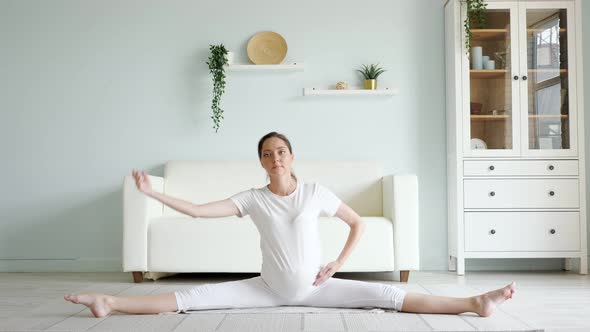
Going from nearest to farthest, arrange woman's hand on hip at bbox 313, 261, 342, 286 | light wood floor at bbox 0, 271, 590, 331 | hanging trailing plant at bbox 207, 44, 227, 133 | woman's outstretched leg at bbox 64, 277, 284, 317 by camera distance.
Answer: light wood floor at bbox 0, 271, 590, 331, woman's hand on hip at bbox 313, 261, 342, 286, woman's outstretched leg at bbox 64, 277, 284, 317, hanging trailing plant at bbox 207, 44, 227, 133

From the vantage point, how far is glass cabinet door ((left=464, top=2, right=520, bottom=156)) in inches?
165

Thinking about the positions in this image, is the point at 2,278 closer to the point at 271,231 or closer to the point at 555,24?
the point at 271,231

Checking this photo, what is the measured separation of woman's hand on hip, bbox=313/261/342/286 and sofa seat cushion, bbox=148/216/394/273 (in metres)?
1.27

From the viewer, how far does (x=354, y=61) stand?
4.53 metres

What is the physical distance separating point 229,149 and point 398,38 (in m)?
1.43

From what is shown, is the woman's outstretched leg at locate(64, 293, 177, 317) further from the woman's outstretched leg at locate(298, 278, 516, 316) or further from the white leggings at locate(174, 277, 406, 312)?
the woman's outstretched leg at locate(298, 278, 516, 316)

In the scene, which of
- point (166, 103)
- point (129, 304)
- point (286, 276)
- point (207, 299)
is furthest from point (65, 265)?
point (286, 276)

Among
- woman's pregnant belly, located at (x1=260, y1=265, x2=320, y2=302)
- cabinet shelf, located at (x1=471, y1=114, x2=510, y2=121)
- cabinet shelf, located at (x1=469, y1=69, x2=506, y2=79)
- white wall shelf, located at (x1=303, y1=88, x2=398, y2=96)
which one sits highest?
cabinet shelf, located at (x1=469, y1=69, x2=506, y2=79)

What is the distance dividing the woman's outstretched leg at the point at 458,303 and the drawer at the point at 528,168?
6.14 ft

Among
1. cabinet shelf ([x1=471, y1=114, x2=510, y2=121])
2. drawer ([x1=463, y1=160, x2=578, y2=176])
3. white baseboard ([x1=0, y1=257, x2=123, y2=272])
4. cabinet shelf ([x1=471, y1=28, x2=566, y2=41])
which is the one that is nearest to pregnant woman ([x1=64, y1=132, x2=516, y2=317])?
drawer ([x1=463, y1=160, x2=578, y2=176])

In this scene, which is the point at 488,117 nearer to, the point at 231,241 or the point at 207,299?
the point at 231,241

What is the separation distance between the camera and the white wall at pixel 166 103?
4504 millimetres

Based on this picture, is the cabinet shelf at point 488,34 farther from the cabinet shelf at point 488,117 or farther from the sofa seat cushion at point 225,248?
the sofa seat cushion at point 225,248

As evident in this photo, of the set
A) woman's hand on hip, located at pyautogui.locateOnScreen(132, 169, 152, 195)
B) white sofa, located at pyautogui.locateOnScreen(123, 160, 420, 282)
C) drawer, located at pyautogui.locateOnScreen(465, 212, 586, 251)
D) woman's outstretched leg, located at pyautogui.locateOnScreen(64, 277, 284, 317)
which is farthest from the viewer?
drawer, located at pyautogui.locateOnScreen(465, 212, 586, 251)
